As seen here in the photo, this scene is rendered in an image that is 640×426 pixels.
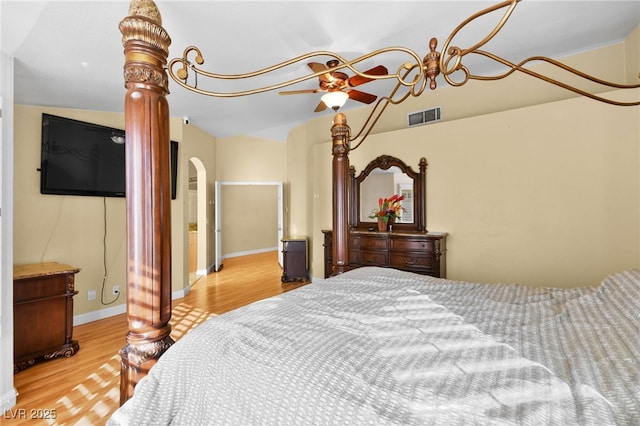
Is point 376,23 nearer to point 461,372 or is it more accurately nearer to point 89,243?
point 461,372

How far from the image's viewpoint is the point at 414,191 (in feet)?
11.8

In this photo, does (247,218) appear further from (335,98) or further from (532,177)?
(532,177)

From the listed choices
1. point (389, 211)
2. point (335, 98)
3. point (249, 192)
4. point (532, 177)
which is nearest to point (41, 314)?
point (335, 98)

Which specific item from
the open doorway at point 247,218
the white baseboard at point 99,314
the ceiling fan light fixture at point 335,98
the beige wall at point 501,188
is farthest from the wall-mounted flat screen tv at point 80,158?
the open doorway at point 247,218

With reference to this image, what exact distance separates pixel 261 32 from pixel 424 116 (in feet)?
7.32

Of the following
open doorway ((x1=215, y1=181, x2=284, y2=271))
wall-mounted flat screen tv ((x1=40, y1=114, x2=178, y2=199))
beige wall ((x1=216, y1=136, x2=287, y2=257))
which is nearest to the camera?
wall-mounted flat screen tv ((x1=40, y1=114, x2=178, y2=199))

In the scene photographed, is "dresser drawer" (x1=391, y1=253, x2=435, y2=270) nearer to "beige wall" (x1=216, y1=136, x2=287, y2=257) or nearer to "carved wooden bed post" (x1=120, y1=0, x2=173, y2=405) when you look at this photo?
"carved wooden bed post" (x1=120, y1=0, x2=173, y2=405)

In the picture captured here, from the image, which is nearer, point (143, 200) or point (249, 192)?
point (143, 200)

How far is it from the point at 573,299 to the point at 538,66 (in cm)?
262

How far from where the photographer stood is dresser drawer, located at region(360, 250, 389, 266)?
11.2 feet

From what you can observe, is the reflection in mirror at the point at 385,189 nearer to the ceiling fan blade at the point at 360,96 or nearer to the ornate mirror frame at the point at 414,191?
the ornate mirror frame at the point at 414,191

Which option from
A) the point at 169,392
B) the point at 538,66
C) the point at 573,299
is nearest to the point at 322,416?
the point at 169,392

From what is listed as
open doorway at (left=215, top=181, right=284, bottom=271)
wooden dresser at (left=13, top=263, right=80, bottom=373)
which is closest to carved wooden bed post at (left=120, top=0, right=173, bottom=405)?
wooden dresser at (left=13, top=263, right=80, bottom=373)

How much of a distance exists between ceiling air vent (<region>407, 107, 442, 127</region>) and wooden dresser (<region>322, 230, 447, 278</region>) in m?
1.39
